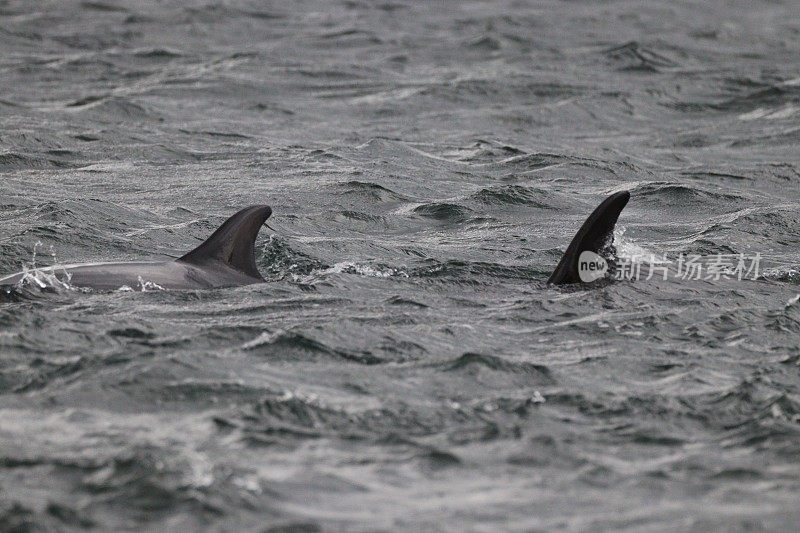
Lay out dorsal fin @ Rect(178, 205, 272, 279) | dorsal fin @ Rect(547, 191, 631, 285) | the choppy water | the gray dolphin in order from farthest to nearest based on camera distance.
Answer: dorsal fin @ Rect(178, 205, 272, 279)
dorsal fin @ Rect(547, 191, 631, 285)
the gray dolphin
the choppy water

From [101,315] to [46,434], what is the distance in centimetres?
245

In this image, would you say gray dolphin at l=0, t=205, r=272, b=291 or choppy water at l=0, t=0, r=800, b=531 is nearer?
choppy water at l=0, t=0, r=800, b=531

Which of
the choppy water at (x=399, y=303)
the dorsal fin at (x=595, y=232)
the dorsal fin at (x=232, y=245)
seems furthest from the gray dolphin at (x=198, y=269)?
the dorsal fin at (x=595, y=232)

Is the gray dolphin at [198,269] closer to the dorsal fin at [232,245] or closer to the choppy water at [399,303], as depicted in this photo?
the dorsal fin at [232,245]

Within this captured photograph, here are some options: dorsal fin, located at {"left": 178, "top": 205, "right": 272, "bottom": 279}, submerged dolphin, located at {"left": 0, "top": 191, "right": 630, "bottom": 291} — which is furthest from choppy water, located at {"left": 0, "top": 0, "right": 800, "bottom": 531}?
dorsal fin, located at {"left": 178, "top": 205, "right": 272, "bottom": 279}

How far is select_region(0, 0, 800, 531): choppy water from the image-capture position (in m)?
7.05

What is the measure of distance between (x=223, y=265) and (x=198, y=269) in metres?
0.21

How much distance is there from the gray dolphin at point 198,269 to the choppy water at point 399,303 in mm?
269

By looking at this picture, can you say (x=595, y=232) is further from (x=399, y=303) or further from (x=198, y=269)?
(x=198, y=269)

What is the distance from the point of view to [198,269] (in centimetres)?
1110

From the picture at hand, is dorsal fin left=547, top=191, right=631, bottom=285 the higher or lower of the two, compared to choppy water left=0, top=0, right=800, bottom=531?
higher

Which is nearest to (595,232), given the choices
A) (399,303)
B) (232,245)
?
(399,303)

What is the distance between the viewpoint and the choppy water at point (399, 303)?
7055 millimetres

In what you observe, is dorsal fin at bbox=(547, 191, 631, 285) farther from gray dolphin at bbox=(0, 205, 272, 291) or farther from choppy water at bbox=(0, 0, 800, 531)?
gray dolphin at bbox=(0, 205, 272, 291)
